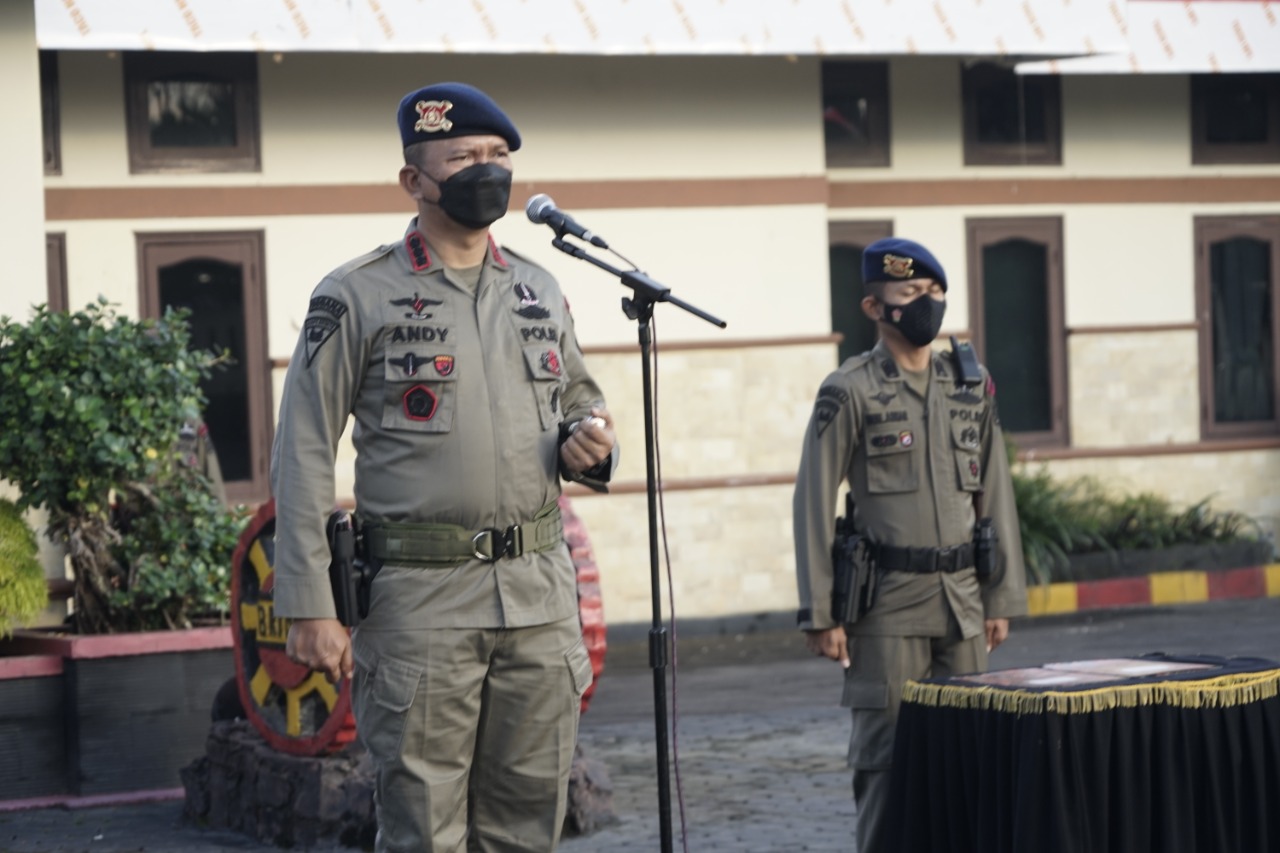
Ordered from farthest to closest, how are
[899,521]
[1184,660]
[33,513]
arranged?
1. [33,513]
2. [899,521]
3. [1184,660]

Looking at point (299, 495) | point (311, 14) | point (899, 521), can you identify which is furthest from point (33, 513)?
point (299, 495)

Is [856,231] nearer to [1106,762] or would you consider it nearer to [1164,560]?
[1164,560]

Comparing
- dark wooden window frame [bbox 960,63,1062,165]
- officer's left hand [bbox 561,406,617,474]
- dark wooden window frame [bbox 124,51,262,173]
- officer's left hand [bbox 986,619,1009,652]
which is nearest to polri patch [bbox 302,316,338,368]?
officer's left hand [bbox 561,406,617,474]

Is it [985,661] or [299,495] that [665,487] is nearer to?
[985,661]

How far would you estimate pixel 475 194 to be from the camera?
4668 mm

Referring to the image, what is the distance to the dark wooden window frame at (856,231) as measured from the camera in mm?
15992

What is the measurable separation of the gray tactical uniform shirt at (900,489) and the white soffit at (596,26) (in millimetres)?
6918

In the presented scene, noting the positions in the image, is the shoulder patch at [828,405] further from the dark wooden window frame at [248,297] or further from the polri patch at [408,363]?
the dark wooden window frame at [248,297]

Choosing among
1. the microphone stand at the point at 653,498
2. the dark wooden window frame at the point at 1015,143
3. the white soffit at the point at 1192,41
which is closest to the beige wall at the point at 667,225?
the dark wooden window frame at the point at 1015,143

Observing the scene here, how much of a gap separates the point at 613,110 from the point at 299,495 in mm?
10447

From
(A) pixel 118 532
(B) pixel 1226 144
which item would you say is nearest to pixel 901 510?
(A) pixel 118 532

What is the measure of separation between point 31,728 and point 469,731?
4738 mm

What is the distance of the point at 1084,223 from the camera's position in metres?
16.7

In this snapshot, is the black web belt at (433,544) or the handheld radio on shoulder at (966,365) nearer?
the black web belt at (433,544)
